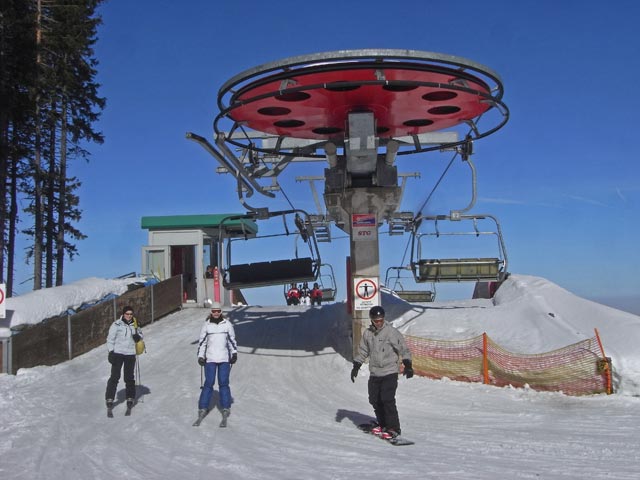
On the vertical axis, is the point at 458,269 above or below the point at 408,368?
above

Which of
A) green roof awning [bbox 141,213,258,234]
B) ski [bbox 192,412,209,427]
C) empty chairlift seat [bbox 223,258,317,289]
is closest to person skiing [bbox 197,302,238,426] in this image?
ski [bbox 192,412,209,427]

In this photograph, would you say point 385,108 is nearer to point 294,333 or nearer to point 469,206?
point 469,206

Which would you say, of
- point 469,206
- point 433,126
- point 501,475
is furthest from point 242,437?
point 469,206

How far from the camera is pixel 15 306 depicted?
1587 cm

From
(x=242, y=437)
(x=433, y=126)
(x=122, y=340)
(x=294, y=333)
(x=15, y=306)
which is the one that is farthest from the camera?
(x=294, y=333)

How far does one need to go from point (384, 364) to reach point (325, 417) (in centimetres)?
218

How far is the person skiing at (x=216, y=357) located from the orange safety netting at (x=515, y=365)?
5.00 metres

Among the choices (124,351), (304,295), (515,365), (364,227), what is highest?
(364,227)

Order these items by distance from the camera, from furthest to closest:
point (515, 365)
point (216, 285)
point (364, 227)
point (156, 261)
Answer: point (156, 261) → point (216, 285) → point (364, 227) → point (515, 365)

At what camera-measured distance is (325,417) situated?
10.2m

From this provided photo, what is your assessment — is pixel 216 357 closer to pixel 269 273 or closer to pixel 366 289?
pixel 366 289

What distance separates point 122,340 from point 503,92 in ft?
25.3

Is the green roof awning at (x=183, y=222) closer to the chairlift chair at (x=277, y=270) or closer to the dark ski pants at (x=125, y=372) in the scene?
the chairlift chair at (x=277, y=270)

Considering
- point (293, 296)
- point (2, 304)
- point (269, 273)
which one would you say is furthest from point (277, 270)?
point (293, 296)
